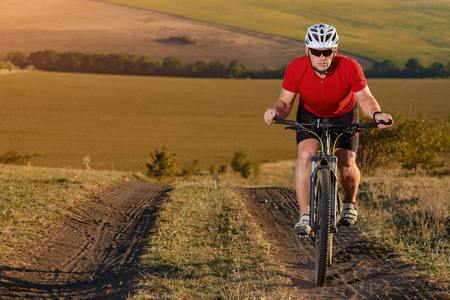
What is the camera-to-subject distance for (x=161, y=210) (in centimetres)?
1039

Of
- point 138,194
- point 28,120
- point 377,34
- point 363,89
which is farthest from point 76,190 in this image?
point 377,34

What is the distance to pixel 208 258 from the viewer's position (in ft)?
22.7

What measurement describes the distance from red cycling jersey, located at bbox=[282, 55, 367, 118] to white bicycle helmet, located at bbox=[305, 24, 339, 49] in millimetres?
263

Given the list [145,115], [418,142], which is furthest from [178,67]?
[418,142]

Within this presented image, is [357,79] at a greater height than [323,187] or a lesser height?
greater

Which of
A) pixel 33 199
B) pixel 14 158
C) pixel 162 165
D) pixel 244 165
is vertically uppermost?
pixel 33 199

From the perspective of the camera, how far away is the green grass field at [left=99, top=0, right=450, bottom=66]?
95.5 meters

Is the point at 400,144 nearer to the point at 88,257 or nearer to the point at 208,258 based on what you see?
the point at 208,258

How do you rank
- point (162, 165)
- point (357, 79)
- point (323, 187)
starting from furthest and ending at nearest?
point (162, 165) → point (357, 79) → point (323, 187)

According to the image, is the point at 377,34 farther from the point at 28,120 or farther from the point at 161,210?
the point at 161,210

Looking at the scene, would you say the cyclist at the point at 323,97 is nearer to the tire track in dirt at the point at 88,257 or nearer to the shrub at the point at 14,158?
the tire track in dirt at the point at 88,257

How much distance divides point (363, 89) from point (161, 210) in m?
5.46

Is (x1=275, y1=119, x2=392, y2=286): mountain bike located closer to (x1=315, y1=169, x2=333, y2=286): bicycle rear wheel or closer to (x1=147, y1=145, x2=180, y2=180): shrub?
(x1=315, y1=169, x2=333, y2=286): bicycle rear wheel

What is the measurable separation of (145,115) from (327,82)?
2721 inches
